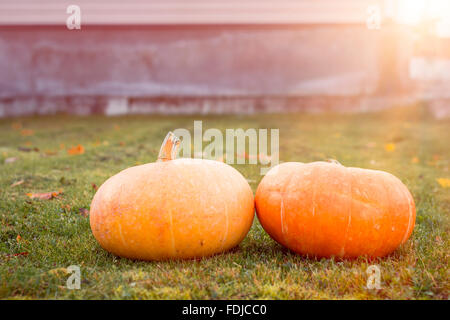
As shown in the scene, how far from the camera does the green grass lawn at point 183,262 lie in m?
2.07

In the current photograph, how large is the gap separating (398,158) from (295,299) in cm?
470

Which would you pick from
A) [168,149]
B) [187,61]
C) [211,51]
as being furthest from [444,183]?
[187,61]

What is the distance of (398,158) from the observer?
6.11 metres

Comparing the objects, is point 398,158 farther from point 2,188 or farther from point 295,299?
point 2,188

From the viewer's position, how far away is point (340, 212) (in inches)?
96.1

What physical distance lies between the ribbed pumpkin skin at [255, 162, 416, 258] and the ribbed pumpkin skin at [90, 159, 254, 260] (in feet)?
1.03

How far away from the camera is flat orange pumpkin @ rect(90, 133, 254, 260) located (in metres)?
2.44

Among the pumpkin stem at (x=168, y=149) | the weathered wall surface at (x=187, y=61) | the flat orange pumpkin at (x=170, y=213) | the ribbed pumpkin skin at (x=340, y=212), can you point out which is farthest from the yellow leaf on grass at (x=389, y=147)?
the weathered wall surface at (x=187, y=61)

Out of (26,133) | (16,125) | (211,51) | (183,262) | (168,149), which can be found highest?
(211,51)

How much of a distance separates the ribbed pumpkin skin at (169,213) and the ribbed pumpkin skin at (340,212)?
31 cm

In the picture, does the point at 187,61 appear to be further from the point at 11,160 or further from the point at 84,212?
the point at 84,212

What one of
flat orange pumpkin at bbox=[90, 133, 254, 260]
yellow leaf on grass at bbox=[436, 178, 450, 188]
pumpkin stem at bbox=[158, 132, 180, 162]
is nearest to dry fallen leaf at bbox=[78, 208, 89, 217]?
flat orange pumpkin at bbox=[90, 133, 254, 260]

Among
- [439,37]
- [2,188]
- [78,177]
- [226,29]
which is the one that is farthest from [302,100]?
[2,188]

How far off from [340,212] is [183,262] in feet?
3.10
